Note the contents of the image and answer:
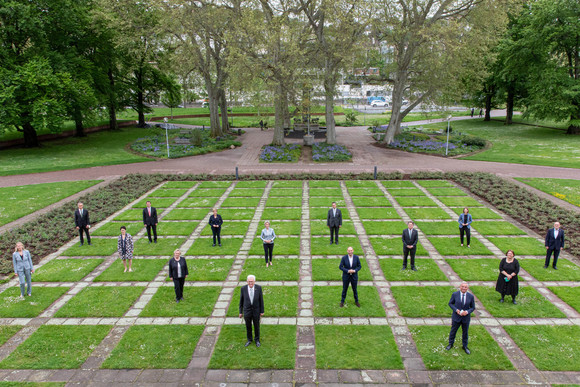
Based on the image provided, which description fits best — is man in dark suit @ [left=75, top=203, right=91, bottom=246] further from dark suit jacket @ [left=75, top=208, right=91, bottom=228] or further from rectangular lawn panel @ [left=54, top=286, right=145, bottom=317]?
rectangular lawn panel @ [left=54, top=286, right=145, bottom=317]

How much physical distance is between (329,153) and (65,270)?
2407 centimetres

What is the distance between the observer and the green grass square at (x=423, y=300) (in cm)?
1086

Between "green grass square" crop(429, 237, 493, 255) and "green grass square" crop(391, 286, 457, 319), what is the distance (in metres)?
3.01

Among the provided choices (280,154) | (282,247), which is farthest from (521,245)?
(280,154)

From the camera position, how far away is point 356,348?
31.0ft

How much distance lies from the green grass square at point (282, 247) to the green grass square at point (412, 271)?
3.36 metres

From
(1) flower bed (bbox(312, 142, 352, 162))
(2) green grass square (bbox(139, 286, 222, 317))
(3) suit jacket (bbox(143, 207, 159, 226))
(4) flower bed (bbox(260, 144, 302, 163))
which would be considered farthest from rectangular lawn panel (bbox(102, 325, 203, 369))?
(1) flower bed (bbox(312, 142, 352, 162))

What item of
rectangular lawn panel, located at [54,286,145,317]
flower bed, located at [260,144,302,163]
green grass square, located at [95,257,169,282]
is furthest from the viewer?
flower bed, located at [260,144,302,163]

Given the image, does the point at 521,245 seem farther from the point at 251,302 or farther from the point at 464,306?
the point at 251,302

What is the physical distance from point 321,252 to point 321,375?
21.9 feet

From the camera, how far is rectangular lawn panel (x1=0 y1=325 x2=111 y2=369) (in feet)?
29.8

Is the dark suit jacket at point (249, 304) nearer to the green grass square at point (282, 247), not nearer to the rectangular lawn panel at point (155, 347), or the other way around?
the rectangular lawn panel at point (155, 347)

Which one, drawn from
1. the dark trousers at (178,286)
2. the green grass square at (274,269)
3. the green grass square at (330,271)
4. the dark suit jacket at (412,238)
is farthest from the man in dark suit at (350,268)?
the dark trousers at (178,286)

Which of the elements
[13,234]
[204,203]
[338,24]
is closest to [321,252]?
[204,203]
